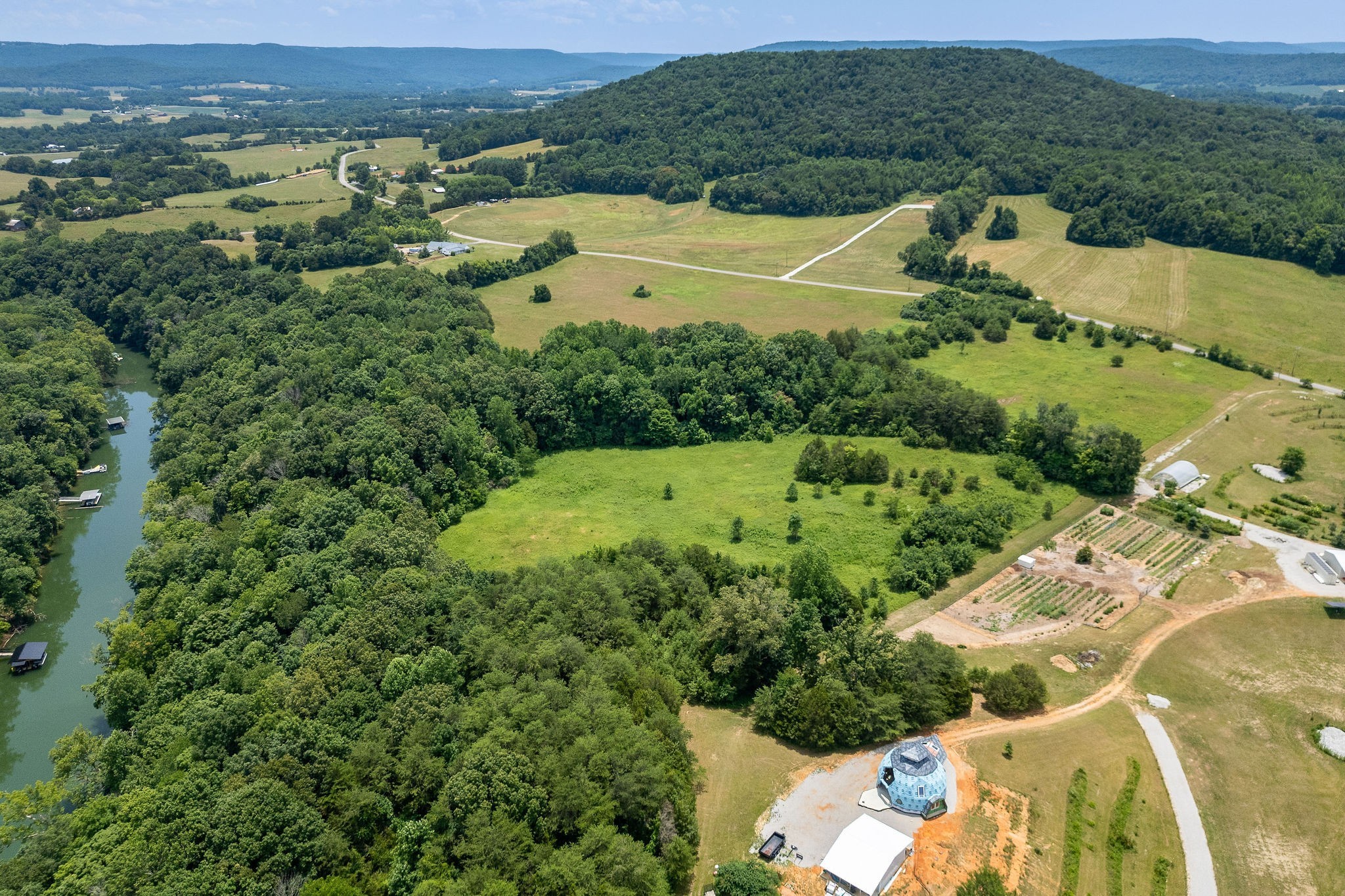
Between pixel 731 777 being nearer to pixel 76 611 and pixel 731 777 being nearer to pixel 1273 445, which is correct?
pixel 76 611

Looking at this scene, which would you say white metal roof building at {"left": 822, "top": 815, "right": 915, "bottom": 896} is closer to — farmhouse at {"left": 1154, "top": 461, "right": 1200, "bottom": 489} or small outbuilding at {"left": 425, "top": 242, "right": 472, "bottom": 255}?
farmhouse at {"left": 1154, "top": 461, "right": 1200, "bottom": 489}

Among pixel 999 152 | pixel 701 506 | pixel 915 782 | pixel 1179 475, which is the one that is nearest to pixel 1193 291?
pixel 1179 475

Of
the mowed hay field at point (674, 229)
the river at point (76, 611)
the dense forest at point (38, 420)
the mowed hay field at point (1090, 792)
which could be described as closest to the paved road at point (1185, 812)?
the mowed hay field at point (1090, 792)

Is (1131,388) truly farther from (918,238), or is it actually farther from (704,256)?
(704,256)

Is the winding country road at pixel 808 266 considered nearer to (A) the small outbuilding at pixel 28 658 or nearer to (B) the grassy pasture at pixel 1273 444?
(B) the grassy pasture at pixel 1273 444

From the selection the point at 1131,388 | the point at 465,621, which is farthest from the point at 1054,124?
the point at 465,621

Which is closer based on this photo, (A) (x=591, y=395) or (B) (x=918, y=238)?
(A) (x=591, y=395)

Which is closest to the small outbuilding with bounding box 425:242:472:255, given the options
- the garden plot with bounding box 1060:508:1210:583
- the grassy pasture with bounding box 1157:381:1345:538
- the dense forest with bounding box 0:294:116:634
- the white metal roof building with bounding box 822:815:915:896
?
the dense forest with bounding box 0:294:116:634
